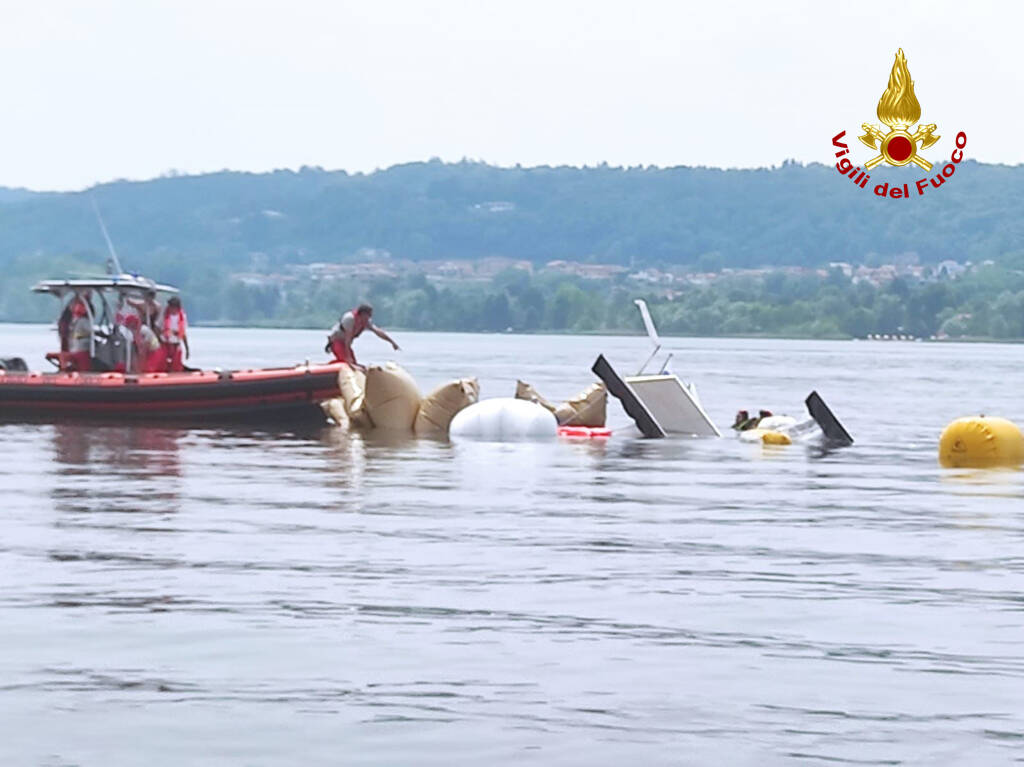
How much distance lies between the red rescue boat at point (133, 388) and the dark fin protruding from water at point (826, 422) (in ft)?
21.7

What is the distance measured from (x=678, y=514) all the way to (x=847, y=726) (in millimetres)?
9842

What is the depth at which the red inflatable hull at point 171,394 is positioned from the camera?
104 feet

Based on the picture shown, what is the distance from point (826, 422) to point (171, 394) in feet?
29.8

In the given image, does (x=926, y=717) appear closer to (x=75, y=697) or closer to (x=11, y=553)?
(x=75, y=697)

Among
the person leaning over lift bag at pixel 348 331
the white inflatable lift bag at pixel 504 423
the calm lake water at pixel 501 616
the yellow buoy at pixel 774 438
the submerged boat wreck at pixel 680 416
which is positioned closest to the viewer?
the calm lake water at pixel 501 616

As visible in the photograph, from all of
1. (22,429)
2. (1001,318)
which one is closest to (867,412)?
(22,429)

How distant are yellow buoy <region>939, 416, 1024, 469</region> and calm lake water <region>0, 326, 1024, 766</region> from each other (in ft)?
10.4

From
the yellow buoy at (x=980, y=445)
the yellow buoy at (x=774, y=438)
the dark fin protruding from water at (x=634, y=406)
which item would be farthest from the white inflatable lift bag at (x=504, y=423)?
the yellow buoy at (x=980, y=445)

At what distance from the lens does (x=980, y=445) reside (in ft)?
91.4

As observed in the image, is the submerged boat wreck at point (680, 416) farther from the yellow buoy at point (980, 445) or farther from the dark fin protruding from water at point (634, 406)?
the yellow buoy at point (980, 445)

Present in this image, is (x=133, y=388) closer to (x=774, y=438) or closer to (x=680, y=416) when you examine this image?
(x=680, y=416)

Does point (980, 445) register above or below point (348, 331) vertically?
below

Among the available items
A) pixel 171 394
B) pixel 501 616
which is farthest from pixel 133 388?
pixel 501 616

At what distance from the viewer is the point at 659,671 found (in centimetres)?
1106
